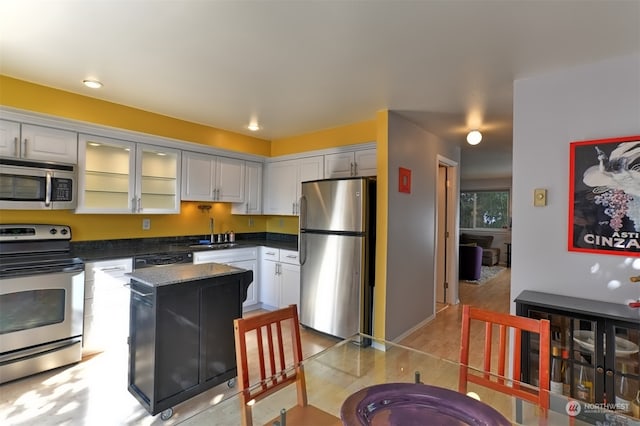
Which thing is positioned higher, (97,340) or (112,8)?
(112,8)

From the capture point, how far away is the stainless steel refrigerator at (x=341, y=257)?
126 inches

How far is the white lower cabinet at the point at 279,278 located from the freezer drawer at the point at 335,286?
0.41m

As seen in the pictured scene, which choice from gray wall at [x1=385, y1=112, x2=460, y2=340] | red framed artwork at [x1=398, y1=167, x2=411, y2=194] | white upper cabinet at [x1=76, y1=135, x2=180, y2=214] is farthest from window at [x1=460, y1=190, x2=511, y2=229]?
white upper cabinet at [x1=76, y1=135, x2=180, y2=214]

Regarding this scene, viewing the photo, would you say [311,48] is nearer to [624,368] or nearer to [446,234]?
[624,368]

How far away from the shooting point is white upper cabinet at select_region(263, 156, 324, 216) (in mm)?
4086

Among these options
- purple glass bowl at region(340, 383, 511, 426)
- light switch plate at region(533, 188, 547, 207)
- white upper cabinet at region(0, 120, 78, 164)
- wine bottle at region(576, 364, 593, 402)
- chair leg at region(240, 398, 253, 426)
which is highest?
white upper cabinet at region(0, 120, 78, 164)

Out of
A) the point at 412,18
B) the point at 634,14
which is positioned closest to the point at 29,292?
the point at 412,18

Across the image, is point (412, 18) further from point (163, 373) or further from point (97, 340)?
point (97, 340)

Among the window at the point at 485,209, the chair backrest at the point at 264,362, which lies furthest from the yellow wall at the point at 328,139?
the window at the point at 485,209

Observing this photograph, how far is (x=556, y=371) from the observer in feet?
6.62

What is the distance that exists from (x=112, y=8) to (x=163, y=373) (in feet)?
6.89

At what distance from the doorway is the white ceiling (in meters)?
1.66

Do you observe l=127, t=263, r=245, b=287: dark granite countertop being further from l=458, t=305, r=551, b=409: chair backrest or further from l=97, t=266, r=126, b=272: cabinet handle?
l=458, t=305, r=551, b=409: chair backrest

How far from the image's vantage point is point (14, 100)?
2607mm
